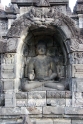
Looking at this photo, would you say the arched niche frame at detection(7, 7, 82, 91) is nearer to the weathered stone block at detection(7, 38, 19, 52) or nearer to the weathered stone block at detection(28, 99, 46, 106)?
the weathered stone block at detection(7, 38, 19, 52)

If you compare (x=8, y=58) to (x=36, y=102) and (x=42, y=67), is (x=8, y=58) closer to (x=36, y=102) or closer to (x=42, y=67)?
(x=42, y=67)

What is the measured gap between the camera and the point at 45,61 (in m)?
8.23

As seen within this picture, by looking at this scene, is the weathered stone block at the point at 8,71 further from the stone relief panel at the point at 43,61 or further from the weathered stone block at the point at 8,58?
the stone relief panel at the point at 43,61

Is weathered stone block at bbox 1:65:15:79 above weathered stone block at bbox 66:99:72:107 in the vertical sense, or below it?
above

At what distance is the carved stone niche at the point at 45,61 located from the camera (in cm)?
775

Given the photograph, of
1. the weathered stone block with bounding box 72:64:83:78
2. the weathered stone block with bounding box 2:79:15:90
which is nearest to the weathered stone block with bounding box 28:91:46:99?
the weathered stone block with bounding box 2:79:15:90

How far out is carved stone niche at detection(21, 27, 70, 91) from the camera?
25.4ft

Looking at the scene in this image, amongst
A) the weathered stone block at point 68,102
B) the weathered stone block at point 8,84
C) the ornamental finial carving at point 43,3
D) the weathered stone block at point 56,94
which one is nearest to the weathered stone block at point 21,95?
the weathered stone block at point 8,84

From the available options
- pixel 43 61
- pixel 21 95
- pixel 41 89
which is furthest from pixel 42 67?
pixel 21 95

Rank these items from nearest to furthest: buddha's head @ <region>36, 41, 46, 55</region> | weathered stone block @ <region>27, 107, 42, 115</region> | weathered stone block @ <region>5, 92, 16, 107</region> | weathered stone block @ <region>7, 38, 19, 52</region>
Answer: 1. weathered stone block @ <region>27, 107, 42, 115</region>
2. weathered stone block @ <region>5, 92, 16, 107</region>
3. weathered stone block @ <region>7, 38, 19, 52</region>
4. buddha's head @ <region>36, 41, 46, 55</region>

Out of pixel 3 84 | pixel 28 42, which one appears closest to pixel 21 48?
pixel 28 42

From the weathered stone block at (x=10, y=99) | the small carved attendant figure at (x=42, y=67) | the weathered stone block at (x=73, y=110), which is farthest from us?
the small carved attendant figure at (x=42, y=67)

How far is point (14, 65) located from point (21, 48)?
0.66 metres

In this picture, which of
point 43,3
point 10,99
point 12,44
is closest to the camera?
point 10,99
